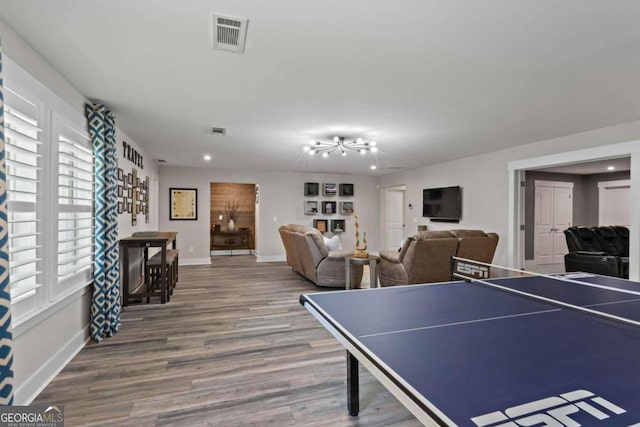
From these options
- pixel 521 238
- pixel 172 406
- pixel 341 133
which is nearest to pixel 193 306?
pixel 172 406

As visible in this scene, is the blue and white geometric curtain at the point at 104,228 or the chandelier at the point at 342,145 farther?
the chandelier at the point at 342,145

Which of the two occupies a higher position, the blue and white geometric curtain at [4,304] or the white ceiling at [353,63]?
the white ceiling at [353,63]

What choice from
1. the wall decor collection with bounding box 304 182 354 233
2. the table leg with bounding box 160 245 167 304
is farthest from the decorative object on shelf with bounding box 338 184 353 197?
the table leg with bounding box 160 245 167 304

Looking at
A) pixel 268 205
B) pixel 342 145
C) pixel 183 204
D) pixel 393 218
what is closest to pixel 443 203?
pixel 393 218

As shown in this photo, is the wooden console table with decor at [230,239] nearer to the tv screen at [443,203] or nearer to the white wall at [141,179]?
the white wall at [141,179]

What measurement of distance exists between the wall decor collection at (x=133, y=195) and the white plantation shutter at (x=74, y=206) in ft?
3.29

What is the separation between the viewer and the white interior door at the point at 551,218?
7.98 m

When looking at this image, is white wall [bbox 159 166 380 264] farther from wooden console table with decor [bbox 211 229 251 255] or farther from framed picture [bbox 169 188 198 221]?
wooden console table with decor [bbox 211 229 251 255]

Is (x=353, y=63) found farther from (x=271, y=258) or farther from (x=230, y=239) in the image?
(x=230, y=239)

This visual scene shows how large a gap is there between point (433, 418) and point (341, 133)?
4.20 metres

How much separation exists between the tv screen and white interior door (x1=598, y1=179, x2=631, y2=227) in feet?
14.5

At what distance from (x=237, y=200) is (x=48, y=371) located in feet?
27.2

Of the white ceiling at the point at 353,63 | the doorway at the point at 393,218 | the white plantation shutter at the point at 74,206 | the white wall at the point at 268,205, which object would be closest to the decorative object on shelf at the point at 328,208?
the white wall at the point at 268,205

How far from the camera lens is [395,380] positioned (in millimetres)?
934
